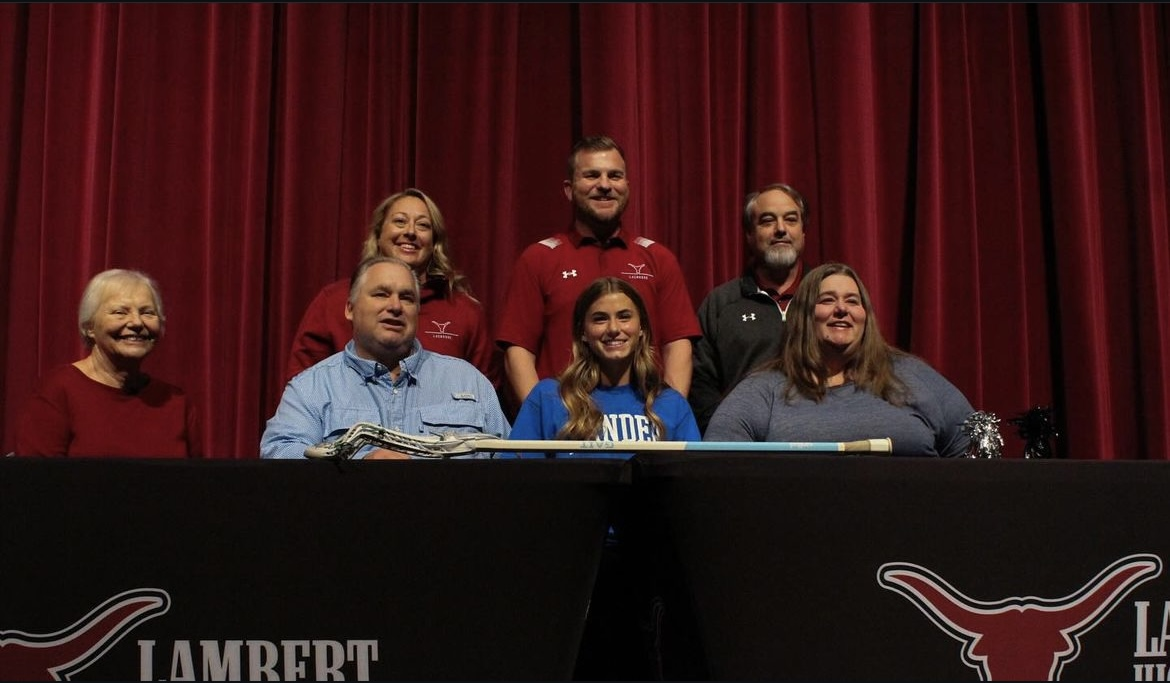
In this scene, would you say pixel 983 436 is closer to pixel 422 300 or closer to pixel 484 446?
pixel 484 446

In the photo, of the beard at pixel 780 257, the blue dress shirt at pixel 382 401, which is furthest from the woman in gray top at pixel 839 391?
the blue dress shirt at pixel 382 401

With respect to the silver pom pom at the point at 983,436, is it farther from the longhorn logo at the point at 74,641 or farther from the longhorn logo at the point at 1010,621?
the longhorn logo at the point at 74,641

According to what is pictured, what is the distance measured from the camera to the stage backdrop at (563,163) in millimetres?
4438

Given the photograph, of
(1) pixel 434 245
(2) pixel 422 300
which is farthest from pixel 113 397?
(1) pixel 434 245

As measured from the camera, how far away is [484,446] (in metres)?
2.08

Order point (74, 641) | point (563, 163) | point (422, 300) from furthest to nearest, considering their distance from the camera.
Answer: point (563, 163)
point (422, 300)
point (74, 641)

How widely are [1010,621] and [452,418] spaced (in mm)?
1530

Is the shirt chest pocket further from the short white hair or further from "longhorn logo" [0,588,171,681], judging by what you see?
"longhorn logo" [0,588,171,681]

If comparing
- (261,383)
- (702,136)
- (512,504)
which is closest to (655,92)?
(702,136)

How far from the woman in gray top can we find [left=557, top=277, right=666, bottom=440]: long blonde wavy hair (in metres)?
0.20

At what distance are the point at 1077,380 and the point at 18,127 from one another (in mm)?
4367

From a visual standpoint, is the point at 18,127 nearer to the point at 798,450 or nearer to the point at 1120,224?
the point at 798,450

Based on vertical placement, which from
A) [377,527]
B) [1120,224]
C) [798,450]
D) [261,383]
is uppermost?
[1120,224]

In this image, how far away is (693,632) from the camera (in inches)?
80.4
